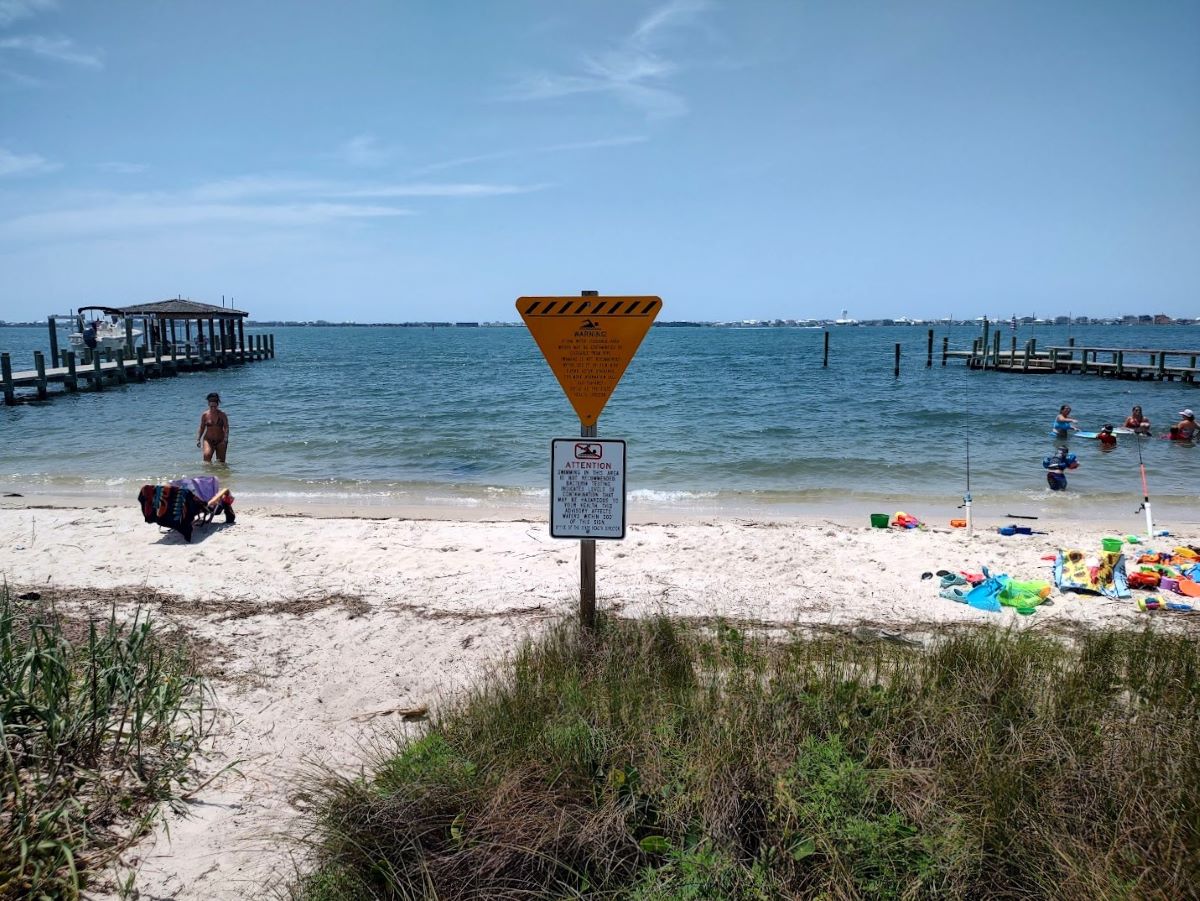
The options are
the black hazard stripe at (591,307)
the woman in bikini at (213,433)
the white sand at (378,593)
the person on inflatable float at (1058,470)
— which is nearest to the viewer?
the white sand at (378,593)

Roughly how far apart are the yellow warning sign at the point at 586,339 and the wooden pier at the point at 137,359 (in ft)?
96.3

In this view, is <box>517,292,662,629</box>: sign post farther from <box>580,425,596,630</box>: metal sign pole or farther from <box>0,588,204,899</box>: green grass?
<box>0,588,204,899</box>: green grass

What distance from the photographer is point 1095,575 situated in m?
7.35

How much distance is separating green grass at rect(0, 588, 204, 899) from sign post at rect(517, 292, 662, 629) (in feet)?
7.63

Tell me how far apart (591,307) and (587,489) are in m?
1.09

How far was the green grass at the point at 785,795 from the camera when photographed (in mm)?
2727

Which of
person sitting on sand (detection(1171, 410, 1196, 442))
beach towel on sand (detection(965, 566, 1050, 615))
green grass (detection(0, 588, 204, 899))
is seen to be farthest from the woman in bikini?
person sitting on sand (detection(1171, 410, 1196, 442))

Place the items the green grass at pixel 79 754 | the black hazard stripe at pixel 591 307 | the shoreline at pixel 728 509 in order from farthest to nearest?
the shoreline at pixel 728 509, the black hazard stripe at pixel 591 307, the green grass at pixel 79 754

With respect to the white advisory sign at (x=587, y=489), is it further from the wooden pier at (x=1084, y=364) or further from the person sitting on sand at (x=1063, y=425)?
the wooden pier at (x=1084, y=364)

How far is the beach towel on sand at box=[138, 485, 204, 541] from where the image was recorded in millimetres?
9008

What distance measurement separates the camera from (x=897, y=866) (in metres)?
2.80

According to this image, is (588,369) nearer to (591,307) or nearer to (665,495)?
(591,307)

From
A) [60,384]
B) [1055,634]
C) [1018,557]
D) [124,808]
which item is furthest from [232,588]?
[60,384]

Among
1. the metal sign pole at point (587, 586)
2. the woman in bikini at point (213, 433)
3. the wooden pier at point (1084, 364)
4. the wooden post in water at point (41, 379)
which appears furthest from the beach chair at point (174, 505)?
the wooden pier at point (1084, 364)
